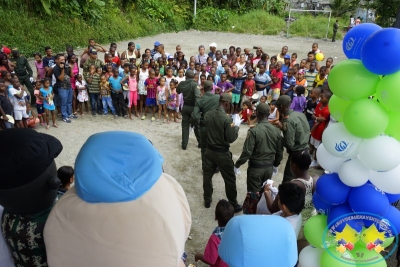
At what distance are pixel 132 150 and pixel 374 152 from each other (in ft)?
6.50

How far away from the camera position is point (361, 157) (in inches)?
110

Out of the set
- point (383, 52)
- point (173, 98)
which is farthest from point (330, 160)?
point (173, 98)

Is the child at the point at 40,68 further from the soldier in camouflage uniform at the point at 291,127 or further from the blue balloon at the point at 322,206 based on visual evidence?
the blue balloon at the point at 322,206

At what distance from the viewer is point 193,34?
19.9 metres

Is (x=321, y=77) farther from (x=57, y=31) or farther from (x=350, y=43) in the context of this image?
(x=57, y=31)

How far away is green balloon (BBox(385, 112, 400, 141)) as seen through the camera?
2746 mm

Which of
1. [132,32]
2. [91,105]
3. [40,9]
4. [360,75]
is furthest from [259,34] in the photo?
[360,75]

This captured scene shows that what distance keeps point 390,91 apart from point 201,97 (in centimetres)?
410

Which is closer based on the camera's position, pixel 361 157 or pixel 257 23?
pixel 361 157

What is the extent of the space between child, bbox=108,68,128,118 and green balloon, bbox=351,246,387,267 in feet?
21.5

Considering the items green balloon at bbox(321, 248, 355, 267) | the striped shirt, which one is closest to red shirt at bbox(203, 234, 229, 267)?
green balloon at bbox(321, 248, 355, 267)

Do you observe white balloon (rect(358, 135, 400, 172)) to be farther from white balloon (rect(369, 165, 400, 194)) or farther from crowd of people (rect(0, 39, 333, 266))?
crowd of people (rect(0, 39, 333, 266))

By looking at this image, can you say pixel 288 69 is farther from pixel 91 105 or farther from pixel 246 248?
pixel 246 248

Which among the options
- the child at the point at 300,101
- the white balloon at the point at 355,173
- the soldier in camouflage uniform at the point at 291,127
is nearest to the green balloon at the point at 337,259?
the white balloon at the point at 355,173
